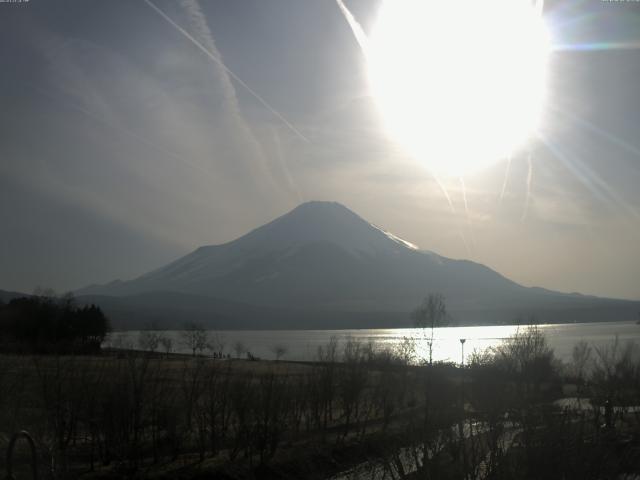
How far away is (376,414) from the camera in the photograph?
94.2 ft

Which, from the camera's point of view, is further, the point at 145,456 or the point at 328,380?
the point at 328,380

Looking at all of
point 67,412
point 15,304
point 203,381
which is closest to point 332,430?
point 203,381

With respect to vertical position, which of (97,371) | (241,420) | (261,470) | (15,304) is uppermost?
(15,304)

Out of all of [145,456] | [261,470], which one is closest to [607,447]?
[261,470]

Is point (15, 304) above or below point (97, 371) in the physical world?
above

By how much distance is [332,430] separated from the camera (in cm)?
2667

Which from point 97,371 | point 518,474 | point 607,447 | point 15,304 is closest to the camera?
point 518,474

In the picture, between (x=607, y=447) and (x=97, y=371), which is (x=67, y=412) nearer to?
(x=97, y=371)

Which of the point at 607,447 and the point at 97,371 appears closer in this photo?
the point at 607,447

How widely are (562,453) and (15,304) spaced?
245 feet

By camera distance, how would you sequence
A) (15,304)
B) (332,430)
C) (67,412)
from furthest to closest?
(15,304) → (332,430) → (67,412)

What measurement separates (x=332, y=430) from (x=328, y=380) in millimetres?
2020

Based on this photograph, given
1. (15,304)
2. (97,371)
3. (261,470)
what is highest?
(15,304)

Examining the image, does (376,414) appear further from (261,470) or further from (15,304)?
(15,304)
